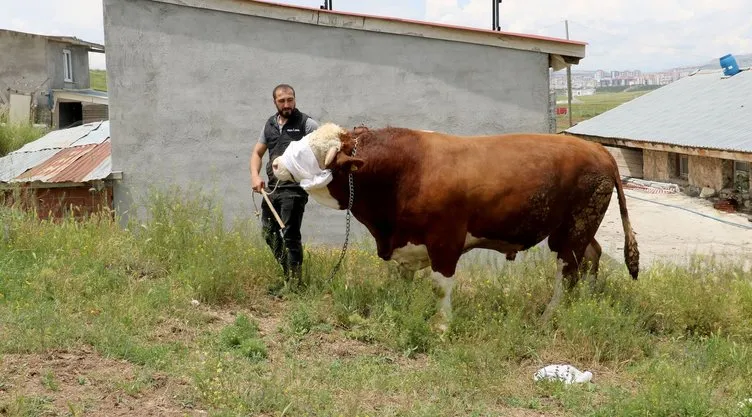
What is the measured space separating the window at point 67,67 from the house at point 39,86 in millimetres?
936

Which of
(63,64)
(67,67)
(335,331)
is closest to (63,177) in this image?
(335,331)

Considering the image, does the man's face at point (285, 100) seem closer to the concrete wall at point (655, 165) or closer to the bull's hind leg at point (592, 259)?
the bull's hind leg at point (592, 259)

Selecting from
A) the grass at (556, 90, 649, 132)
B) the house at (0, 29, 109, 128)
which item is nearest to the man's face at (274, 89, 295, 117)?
the grass at (556, 90, 649, 132)

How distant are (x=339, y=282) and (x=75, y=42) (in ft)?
103

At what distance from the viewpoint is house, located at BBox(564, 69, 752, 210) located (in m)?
20.8

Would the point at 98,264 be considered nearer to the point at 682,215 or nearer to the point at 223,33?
the point at 223,33

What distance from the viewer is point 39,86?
33.2 metres

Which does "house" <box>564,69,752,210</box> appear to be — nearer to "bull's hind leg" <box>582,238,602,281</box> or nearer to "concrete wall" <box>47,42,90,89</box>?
"bull's hind leg" <box>582,238,602,281</box>

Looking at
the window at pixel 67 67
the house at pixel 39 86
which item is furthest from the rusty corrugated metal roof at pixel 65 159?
the window at pixel 67 67

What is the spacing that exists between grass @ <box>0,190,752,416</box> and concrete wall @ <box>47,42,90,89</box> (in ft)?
90.1

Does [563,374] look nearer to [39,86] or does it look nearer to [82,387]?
[82,387]

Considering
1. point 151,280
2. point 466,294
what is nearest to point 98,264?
point 151,280

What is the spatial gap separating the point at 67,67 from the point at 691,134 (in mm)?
25819

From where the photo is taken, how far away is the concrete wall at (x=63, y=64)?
33.9 meters
